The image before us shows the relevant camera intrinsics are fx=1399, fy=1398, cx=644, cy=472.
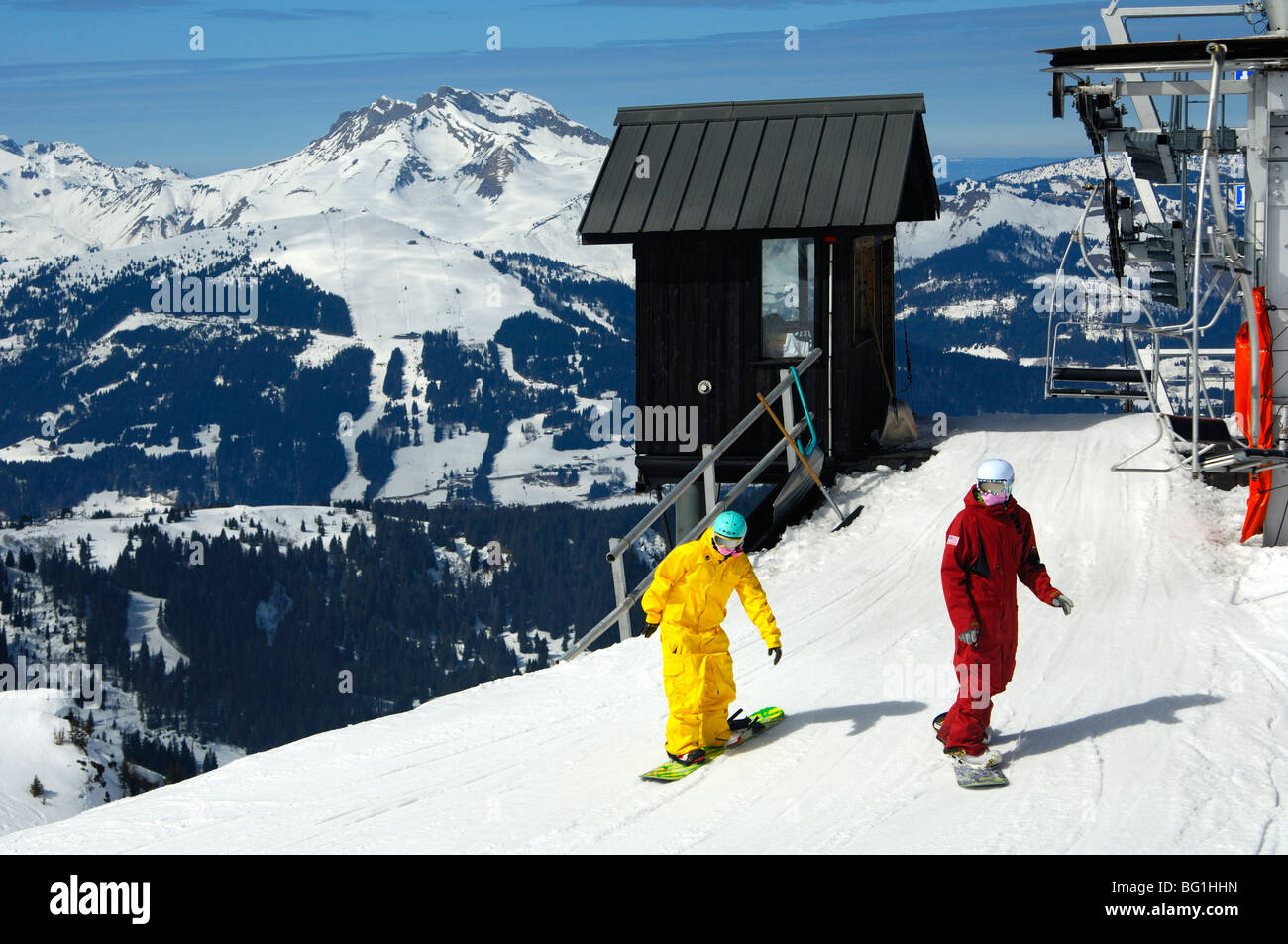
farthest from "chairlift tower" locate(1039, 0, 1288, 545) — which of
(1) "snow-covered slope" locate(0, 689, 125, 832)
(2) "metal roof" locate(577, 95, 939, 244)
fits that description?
(1) "snow-covered slope" locate(0, 689, 125, 832)

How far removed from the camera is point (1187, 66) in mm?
12031

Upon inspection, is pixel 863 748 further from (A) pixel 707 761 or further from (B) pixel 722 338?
(B) pixel 722 338

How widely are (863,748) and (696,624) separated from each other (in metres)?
1.27

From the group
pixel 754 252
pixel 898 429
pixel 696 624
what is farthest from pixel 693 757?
pixel 898 429

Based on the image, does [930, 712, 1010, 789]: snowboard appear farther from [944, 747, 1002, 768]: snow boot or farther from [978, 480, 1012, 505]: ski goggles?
[978, 480, 1012, 505]: ski goggles

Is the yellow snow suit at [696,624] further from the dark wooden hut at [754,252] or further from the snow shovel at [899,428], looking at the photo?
the snow shovel at [899,428]

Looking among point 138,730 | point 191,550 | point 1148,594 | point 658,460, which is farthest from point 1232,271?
point 191,550

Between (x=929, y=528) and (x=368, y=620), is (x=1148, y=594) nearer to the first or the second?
(x=929, y=528)

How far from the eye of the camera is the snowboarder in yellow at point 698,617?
8.53 meters

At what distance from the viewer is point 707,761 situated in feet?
28.1

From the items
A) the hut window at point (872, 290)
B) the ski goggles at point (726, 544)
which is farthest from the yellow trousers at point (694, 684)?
the hut window at point (872, 290)

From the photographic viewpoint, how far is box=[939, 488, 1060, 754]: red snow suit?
310 inches
